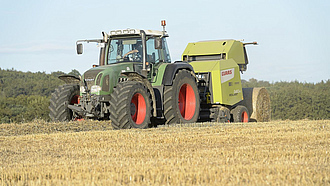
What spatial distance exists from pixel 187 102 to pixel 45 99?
42.7 m

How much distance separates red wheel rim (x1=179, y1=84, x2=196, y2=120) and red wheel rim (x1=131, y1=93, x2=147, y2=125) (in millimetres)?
2442

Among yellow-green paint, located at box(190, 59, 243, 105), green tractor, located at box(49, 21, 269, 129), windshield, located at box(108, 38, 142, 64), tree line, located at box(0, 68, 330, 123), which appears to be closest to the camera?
green tractor, located at box(49, 21, 269, 129)

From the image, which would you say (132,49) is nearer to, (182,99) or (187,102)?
(182,99)

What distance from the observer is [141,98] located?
1086cm

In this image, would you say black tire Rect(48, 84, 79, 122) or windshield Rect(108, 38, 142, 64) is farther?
windshield Rect(108, 38, 142, 64)

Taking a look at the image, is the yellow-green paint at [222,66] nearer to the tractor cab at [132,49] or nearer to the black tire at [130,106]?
the tractor cab at [132,49]

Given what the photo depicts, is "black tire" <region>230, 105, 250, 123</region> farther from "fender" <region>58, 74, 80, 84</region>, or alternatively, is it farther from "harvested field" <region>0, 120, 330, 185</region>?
"fender" <region>58, 74, 80, 84</region>

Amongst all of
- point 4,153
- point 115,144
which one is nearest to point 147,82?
point 115,144

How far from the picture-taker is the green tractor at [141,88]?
1081 centimetres

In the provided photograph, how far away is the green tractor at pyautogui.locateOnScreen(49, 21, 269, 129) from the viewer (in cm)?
1081

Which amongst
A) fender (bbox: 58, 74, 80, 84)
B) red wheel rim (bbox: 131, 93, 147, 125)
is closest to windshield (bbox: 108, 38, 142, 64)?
fender (bbox: 58, 74, 80, 84)

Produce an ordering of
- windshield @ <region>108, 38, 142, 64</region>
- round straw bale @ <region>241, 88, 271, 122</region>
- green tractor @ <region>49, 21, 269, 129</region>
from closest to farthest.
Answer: green tractor @ <region>49, 21, 269, 129</region>
windshield @ <region>108, 38, 142, 64</region>
round straw bale @ <region>241, 88, 271, 122</region>

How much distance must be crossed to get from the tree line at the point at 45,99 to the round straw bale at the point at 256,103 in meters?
29.9

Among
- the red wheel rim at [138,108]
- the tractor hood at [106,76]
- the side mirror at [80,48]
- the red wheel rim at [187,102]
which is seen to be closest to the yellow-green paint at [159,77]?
the tractor hood at [106,76]
